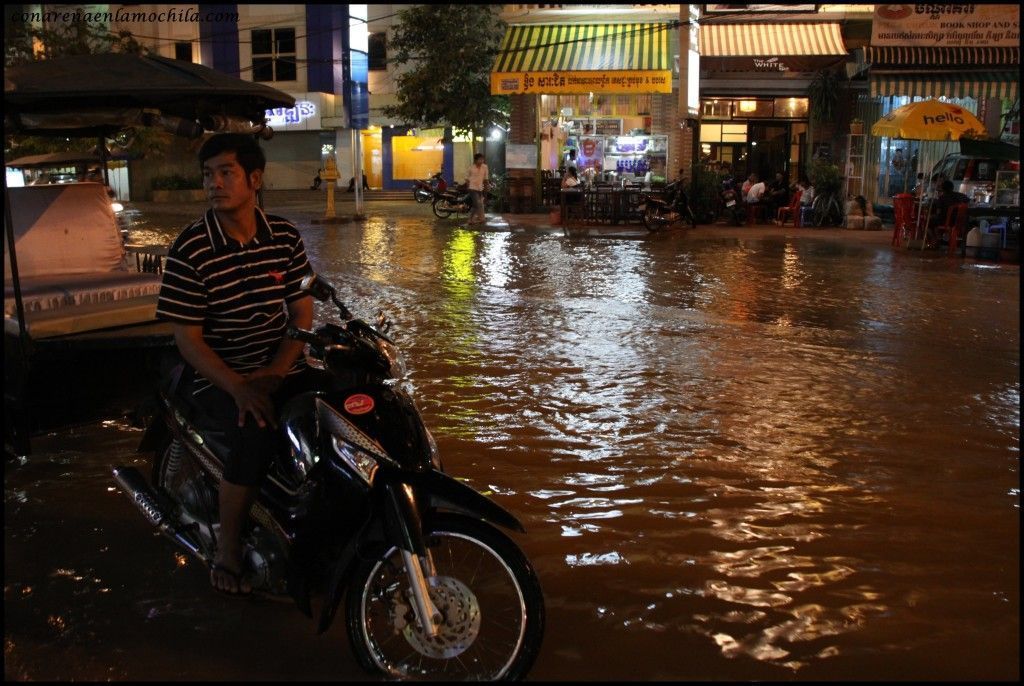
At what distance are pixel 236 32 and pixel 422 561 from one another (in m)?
39.3

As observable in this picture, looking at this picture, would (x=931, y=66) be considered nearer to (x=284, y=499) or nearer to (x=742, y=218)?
(x=742, y=218)

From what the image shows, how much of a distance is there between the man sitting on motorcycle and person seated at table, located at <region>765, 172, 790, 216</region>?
1976 cm

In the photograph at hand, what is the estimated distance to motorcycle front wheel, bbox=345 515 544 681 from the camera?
301 cm

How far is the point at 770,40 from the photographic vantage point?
72.0ft

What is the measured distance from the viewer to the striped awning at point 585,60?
21.1m

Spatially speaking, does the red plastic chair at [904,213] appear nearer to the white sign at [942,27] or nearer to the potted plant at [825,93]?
the white sign at [942,27]

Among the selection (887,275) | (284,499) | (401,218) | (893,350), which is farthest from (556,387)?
(401,218)

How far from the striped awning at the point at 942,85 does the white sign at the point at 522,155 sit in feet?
27.3

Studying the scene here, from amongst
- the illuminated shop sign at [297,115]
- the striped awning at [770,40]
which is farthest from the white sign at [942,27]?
the illuminated shop sign at [297,115]

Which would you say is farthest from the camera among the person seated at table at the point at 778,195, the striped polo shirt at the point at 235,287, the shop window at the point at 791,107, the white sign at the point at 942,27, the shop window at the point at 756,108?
the shop window at the point at 756,108

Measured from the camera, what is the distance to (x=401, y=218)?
24.5m

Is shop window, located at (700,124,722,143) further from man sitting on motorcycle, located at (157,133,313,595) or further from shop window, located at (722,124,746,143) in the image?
man sitting on motorcycle, located at (157,133,313,595)

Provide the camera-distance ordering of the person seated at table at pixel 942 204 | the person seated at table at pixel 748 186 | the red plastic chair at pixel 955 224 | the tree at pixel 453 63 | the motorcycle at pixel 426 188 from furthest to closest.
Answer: the motorcycle at pixel 426 188
the tree at pixel 453 63
the person seated at table at pixel 748 186
the person seated at table at pixel 942 204
the red plastic chair at pixel 955 224

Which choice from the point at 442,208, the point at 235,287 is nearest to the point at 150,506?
the point at 235,287
